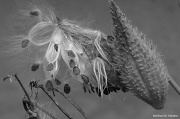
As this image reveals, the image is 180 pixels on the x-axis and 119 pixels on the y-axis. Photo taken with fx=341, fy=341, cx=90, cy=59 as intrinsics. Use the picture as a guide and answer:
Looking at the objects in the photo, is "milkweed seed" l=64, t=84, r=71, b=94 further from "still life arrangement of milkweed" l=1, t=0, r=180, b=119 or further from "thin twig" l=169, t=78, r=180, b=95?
"thin twig" l=169, t=78, r=180, b=95

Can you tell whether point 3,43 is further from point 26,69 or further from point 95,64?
point 95,64

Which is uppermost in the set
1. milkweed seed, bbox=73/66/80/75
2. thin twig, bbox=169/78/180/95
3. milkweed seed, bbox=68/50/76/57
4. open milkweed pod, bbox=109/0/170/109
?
milkweed seed, bbox=68/50/76/57

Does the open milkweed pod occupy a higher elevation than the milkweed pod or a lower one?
lower

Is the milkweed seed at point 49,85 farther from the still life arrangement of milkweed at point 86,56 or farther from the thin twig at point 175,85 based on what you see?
the thin twig at point 175,85

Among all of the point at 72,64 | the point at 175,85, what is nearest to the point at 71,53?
the point at 72,64

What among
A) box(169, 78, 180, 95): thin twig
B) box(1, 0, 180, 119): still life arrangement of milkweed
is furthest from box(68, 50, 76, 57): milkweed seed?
box(169, 78, 180, 95): thin twig

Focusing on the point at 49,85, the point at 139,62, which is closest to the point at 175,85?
the point at 139,62

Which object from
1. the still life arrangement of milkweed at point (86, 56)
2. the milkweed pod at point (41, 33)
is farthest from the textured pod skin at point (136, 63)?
the milkweed pod at point (41, 33)

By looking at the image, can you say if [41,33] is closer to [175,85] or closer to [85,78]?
[85,78]

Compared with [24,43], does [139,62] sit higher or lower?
lower
